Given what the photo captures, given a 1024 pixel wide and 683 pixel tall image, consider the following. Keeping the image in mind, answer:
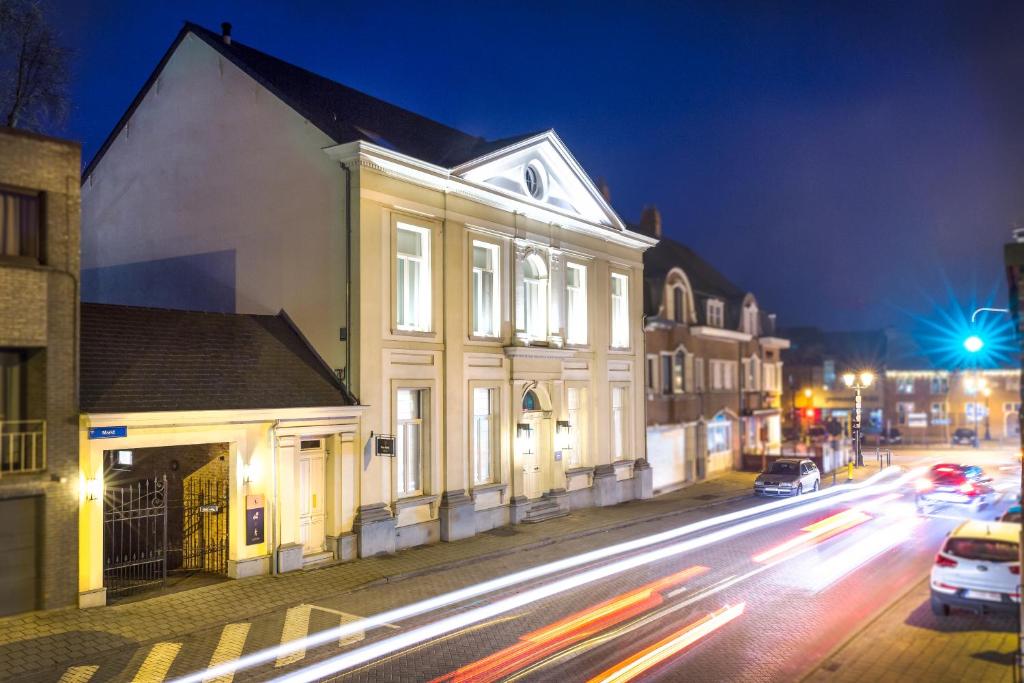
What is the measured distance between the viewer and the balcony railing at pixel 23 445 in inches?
517

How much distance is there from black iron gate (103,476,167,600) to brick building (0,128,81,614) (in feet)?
3.63

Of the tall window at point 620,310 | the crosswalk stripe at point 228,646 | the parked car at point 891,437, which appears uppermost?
the tall window at point 620,310

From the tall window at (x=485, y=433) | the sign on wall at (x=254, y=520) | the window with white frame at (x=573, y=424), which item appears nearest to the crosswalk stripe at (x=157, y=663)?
the sign on wall at (x=254, y=520)

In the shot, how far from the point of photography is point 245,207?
20.7 meters

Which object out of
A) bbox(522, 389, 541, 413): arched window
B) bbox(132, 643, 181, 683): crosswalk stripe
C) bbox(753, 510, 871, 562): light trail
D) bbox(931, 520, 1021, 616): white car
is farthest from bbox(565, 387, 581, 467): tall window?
bbox(132, 643, 181, 683): crosswalk stripe

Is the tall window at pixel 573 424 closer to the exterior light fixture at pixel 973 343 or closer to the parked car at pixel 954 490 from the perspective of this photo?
the exterior light fixture at pixel 973 343

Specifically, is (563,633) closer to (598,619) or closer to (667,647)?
(598,619)

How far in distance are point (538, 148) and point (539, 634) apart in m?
15.4

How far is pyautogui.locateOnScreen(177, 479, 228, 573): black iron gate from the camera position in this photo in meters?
16.2

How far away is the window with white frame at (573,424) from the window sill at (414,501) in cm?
664

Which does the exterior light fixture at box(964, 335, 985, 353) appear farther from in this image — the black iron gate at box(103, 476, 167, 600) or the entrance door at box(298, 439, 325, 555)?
the black iron gate at box(103, 476, 167, 600)

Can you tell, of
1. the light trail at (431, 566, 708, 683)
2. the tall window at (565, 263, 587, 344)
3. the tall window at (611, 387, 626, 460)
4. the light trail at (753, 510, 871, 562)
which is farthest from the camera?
the tall window at (611, 387, 626, 460)

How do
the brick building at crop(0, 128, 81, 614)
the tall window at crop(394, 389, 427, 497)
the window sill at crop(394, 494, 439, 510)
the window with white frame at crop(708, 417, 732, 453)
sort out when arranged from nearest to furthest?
the brick building at crop(0, 128, 81, 614) → the window sill at crop(394, 494, 439, 510) → the tall window at crop(394, 389, 427, 497) → the window with white frame at crop(708, 417, 732, 453)

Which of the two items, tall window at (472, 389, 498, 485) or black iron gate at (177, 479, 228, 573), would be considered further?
tall window at (472, 389, 498, 485)
